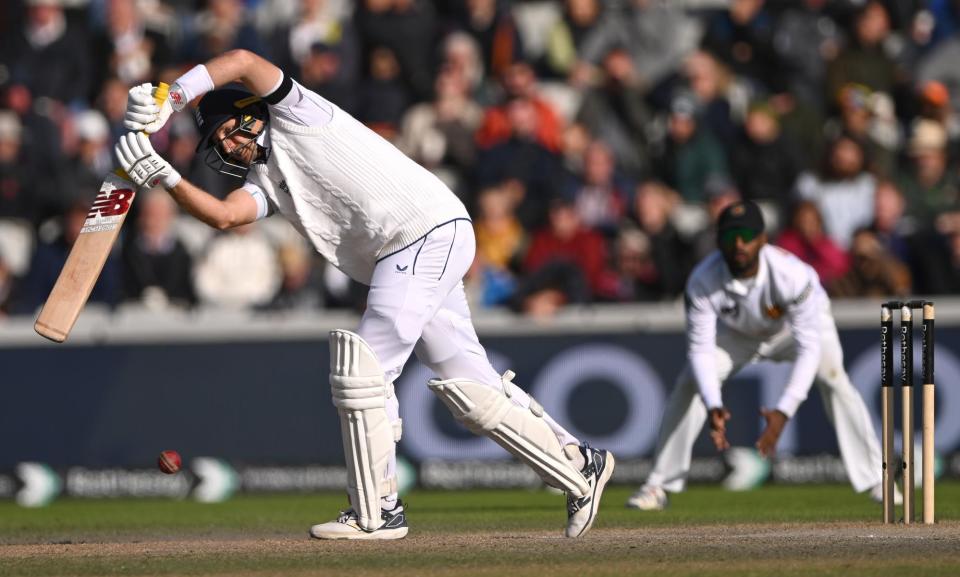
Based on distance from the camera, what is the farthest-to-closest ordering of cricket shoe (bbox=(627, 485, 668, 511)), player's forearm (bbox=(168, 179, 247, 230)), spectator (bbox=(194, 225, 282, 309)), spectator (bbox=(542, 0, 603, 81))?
spectator (bbox=(542, 0, 603, 81)) < spectator (bbox=(194, 225, 282, 309)) < cricket shoe (bbox=(627, 485, 668, 511)) < player's forearm (bbox=(168, 179, 247, 230))

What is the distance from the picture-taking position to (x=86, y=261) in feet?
21.6

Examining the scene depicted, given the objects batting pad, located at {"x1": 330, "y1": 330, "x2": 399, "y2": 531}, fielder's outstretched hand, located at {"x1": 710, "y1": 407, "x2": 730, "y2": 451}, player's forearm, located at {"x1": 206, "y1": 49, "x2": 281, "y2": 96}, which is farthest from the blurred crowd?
player's forearm, located at {"x1": 206, "y1": 49, "x2": 281, "y2": 96}

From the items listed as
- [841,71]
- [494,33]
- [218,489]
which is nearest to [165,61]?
[494,33]

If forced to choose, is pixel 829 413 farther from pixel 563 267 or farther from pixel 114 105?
pixel 114 105

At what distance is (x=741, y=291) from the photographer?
8.81m

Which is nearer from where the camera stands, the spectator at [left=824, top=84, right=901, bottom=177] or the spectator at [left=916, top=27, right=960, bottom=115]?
the spectator at [left=824, top=84, right=901, bottom=177]

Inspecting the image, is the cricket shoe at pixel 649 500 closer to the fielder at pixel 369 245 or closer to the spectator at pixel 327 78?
the fielder at pixel 369 245

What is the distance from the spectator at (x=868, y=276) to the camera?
12109mm

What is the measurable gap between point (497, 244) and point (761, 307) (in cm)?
426

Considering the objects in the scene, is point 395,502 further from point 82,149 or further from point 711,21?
point 711,21

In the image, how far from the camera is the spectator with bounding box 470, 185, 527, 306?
1255 cm

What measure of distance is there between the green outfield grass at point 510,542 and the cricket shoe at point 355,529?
0.23 ft

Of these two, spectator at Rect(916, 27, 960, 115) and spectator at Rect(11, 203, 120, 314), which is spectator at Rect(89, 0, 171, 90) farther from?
spectator at Rect(916, 27, 960, 115)

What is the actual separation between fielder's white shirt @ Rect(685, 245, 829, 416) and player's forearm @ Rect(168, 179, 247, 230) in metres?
3.18
